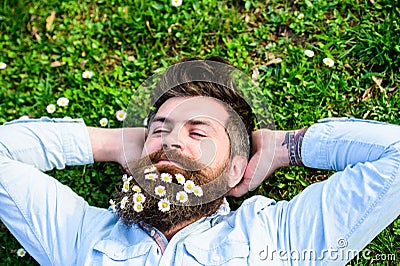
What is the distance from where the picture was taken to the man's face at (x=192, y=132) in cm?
332

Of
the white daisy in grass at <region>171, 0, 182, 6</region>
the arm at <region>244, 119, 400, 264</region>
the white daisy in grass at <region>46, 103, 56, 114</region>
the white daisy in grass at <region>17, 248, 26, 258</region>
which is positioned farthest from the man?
the white daisy in grass at <region>171, 0, 182, 6</region>

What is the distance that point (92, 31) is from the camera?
4.63 metres

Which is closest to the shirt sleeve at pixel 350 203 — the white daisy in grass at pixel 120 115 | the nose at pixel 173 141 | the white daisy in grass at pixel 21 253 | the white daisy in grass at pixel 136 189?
the nose at pixel 173 141

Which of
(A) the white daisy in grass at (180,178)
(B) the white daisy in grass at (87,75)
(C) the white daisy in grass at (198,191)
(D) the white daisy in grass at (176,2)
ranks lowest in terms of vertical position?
(C) the white daisy in grass at (198,191)

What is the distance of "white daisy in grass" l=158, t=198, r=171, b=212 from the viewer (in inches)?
129

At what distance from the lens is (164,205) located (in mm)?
3273

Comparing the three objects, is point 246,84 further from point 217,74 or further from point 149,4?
point 149,4

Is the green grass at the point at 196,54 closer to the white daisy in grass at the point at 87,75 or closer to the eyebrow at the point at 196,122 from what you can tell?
the white daisy in grass at the point at 87,75

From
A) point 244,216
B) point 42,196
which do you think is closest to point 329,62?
point 244,216

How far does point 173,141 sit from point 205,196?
361mm

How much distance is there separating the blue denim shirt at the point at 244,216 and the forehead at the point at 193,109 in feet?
1.75

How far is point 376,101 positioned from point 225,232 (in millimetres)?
1587

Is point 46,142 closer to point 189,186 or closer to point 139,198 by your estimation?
point 139,198

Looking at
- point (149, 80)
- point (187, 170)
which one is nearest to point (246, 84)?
point (149, 80)
